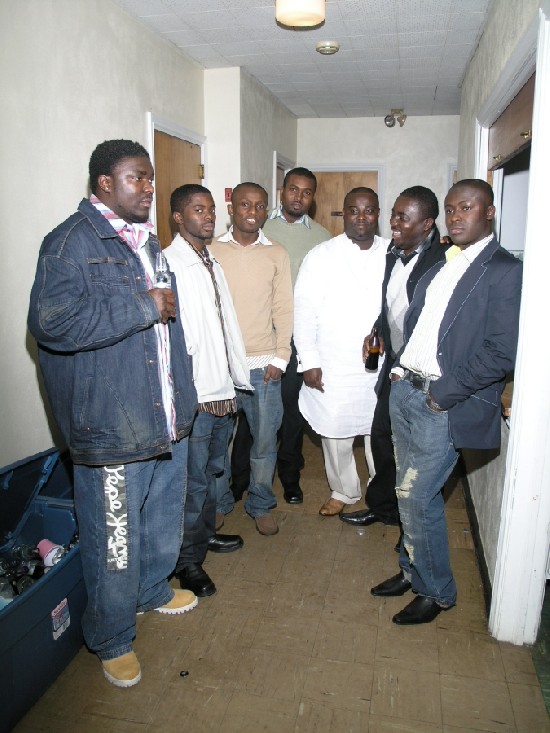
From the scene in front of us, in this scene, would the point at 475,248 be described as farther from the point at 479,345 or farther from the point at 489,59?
the point at 489,59

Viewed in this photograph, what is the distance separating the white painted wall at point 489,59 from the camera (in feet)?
7.72

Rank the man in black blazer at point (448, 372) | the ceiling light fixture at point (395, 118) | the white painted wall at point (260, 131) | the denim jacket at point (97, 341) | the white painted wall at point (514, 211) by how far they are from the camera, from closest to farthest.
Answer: the denim jacket at point (97, 341) < the man in black blazer at point (448, 372) < the white painted wall at point (514, 211) < the white painted wall at point (260, 131) < the ceiling light fixture at point (395, 118)

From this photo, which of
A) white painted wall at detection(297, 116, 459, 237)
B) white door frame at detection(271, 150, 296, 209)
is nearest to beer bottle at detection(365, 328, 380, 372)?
white door frame at detection(271, 150, 296, 209)

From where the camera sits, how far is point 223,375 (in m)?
2.34

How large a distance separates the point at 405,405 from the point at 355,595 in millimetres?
867

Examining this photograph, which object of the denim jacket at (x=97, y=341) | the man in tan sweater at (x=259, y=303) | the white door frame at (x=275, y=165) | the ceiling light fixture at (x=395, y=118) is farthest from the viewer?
the ceiling light fixture at (x=395, y=118)

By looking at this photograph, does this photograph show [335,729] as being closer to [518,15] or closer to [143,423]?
[143,423]

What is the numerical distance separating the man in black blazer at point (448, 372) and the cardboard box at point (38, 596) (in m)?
1.18

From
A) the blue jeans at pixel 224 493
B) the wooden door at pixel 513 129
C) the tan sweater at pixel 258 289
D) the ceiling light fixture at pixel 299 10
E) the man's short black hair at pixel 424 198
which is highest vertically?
the ceiling light fixture at pixel 299 10

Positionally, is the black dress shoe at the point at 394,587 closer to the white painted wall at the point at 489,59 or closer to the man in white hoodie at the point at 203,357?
the man in white hoodie at the point at 203,357

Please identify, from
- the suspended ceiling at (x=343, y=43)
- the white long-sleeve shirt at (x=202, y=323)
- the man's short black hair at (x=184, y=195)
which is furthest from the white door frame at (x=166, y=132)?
the white long-sleeve shirt at (x=202, y=323)

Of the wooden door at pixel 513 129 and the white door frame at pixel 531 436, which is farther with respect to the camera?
the wooden door at pixel 513 129

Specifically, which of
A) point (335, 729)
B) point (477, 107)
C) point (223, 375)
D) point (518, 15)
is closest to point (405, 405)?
point (223, 375)

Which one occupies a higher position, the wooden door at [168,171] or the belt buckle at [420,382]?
the wooden door at [168,171]
